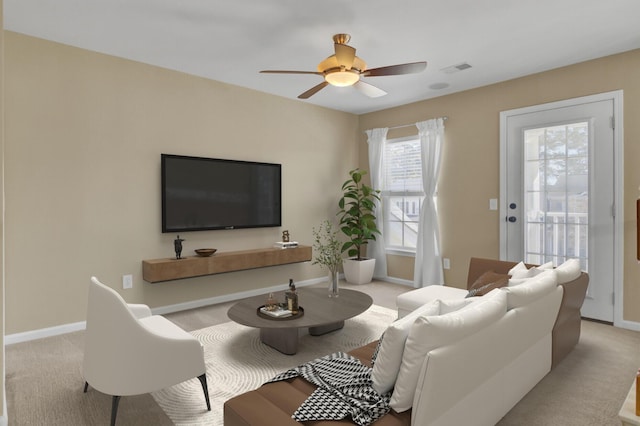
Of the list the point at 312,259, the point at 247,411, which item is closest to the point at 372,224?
the point at 312,259

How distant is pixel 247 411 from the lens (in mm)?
1523

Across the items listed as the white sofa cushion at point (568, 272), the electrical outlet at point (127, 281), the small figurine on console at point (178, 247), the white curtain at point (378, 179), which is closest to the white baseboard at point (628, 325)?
the white sofa cushion at point (568, 272)

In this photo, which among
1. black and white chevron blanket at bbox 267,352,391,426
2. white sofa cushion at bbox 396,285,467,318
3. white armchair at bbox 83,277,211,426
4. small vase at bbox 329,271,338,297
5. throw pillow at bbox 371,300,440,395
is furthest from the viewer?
small vase at bbox 329,271,338,297

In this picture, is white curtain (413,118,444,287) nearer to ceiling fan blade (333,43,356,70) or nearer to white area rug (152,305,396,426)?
white area rug (152,305,396,426)

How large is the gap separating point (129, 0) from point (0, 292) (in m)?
2.11

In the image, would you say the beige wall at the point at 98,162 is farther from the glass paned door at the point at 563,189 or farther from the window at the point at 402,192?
the glass paned door at the point at 563,189

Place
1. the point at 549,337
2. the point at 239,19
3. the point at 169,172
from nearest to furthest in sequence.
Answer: the point at 549,337, the point at 239,19, the point at 169,172

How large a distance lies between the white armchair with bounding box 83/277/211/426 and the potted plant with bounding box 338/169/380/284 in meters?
3.54

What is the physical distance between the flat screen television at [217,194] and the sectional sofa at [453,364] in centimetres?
273

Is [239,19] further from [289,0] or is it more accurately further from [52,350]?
[52,350]

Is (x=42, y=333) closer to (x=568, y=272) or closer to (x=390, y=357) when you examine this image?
(x=390, y=357)

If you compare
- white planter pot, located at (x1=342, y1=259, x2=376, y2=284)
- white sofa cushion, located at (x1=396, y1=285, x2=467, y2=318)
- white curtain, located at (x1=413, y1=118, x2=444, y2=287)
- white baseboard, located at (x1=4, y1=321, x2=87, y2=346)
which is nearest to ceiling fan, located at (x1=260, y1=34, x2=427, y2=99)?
white sofa cushion, located at (x1=396, y1=285, x2=467, y2=318)

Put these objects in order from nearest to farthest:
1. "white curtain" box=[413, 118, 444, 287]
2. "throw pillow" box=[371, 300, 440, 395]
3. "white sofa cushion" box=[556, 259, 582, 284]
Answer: "throw pillow" box=[371, 300, 440, 395] < "white sofa cushion" box=[556, 259, 582, 284] < "white curtain" box=[413, 118, 444, 287]

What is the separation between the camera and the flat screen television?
13.5ft
